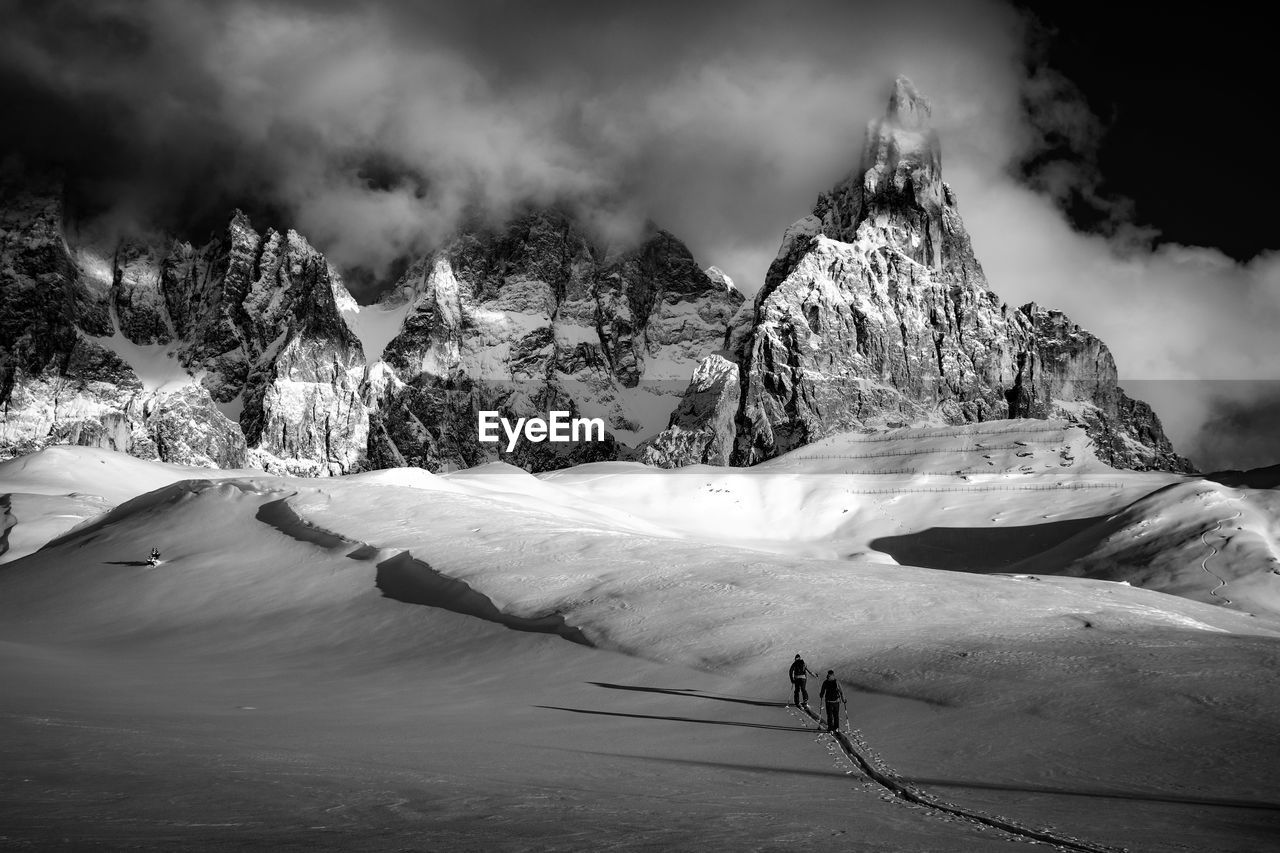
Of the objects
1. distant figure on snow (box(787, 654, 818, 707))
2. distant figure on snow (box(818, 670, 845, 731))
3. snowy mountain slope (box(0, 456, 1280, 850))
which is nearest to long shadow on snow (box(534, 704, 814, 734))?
snowy mountain slope (box(0, 456, 1280, 850))

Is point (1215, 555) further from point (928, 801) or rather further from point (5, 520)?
point (5, 520)

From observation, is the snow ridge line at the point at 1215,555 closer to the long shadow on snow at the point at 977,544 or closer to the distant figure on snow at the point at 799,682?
the long shadow on snow at the point at 977,544

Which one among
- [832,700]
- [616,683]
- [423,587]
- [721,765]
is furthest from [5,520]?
[721,765]

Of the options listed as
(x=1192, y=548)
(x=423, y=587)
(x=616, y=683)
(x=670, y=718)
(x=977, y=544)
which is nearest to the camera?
(x=670, y=718)

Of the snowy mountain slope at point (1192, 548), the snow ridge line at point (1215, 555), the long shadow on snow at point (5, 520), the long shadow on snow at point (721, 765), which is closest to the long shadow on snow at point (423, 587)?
the long shadow on snow at point (721, 765)

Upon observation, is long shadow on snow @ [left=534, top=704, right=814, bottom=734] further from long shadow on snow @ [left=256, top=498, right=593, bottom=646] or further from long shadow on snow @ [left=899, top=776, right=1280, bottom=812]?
long shadow on snow @ [left=256, top=498, right=593, bottom=646]
